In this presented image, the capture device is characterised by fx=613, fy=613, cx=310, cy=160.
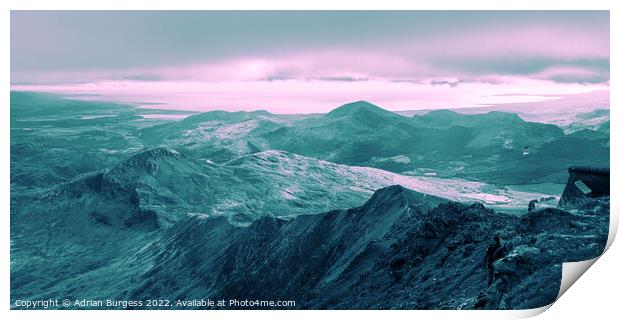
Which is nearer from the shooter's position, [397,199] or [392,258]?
[392,258]

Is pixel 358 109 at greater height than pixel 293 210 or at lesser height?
greater

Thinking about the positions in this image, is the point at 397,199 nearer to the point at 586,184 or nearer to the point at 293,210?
the point at 586,184

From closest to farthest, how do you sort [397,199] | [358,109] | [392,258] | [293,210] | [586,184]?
1. [392,258]
2. [586,184]
3. [397,199]
4. [293,210]
5. [358,109]

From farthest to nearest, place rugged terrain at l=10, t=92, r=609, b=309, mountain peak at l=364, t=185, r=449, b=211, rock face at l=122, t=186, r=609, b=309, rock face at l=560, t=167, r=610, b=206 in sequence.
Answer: mountain peak at l=364, t=185, r=449, b=211
rock face at l=560, t=167, r=610, b=206
rugged terrain at l=10, t=92, r=609, b=309
rock face at l=122, t=186, r=609, b=309

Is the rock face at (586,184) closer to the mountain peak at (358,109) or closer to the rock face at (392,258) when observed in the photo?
the rock face at (392,258)

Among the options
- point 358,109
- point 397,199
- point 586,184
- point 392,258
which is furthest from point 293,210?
point 358,109

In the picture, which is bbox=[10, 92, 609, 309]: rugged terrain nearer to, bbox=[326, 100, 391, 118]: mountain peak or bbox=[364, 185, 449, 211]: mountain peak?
bbox=[364, 185, 449, 211]: mountain peak

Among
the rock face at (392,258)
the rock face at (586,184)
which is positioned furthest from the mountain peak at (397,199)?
the rock face at (586,184)

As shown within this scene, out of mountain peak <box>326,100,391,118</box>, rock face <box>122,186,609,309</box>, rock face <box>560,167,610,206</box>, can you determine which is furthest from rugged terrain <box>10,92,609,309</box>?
mountain peak <box>326,100,391,118</box>
